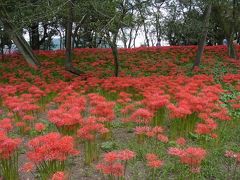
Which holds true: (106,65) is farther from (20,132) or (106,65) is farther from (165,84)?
(20,132)

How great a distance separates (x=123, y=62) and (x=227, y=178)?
577 inches

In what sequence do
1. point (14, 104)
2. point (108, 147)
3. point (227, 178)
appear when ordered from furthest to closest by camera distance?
point (14, 104) → point (108, 147) → point (227, 178)

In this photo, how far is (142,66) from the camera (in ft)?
60.7

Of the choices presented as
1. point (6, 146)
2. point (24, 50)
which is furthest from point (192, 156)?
point (24, 50)

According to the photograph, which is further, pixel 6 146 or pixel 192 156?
pixel 6 146

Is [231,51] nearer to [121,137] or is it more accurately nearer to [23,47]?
[23,47]

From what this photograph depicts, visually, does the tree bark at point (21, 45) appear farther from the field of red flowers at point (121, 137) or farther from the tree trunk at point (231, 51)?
the tree trunk at point (231, 51)

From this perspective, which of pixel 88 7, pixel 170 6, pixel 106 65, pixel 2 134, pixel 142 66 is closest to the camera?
pixel 2 134

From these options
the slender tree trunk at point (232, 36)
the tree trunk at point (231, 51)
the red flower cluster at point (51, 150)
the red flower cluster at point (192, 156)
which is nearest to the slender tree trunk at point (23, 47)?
the slender tree trunk at point (232, 36)

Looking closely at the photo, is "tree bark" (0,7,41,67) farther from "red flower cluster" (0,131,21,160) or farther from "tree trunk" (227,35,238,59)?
"red flower cluster" (0,131,21,160)

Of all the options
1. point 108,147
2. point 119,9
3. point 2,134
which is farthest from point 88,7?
point 2,134

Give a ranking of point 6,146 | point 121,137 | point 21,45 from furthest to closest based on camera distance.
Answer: point 21,45
point 121,137
point 6,146

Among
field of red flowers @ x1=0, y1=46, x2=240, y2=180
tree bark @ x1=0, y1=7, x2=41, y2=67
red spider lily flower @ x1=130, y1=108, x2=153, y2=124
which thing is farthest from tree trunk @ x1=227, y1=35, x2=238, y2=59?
red spider lily flower @ x1=130, y1=108, x2=153, y2=124

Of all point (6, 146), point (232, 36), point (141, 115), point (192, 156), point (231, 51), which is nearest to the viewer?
point (192, 156)
